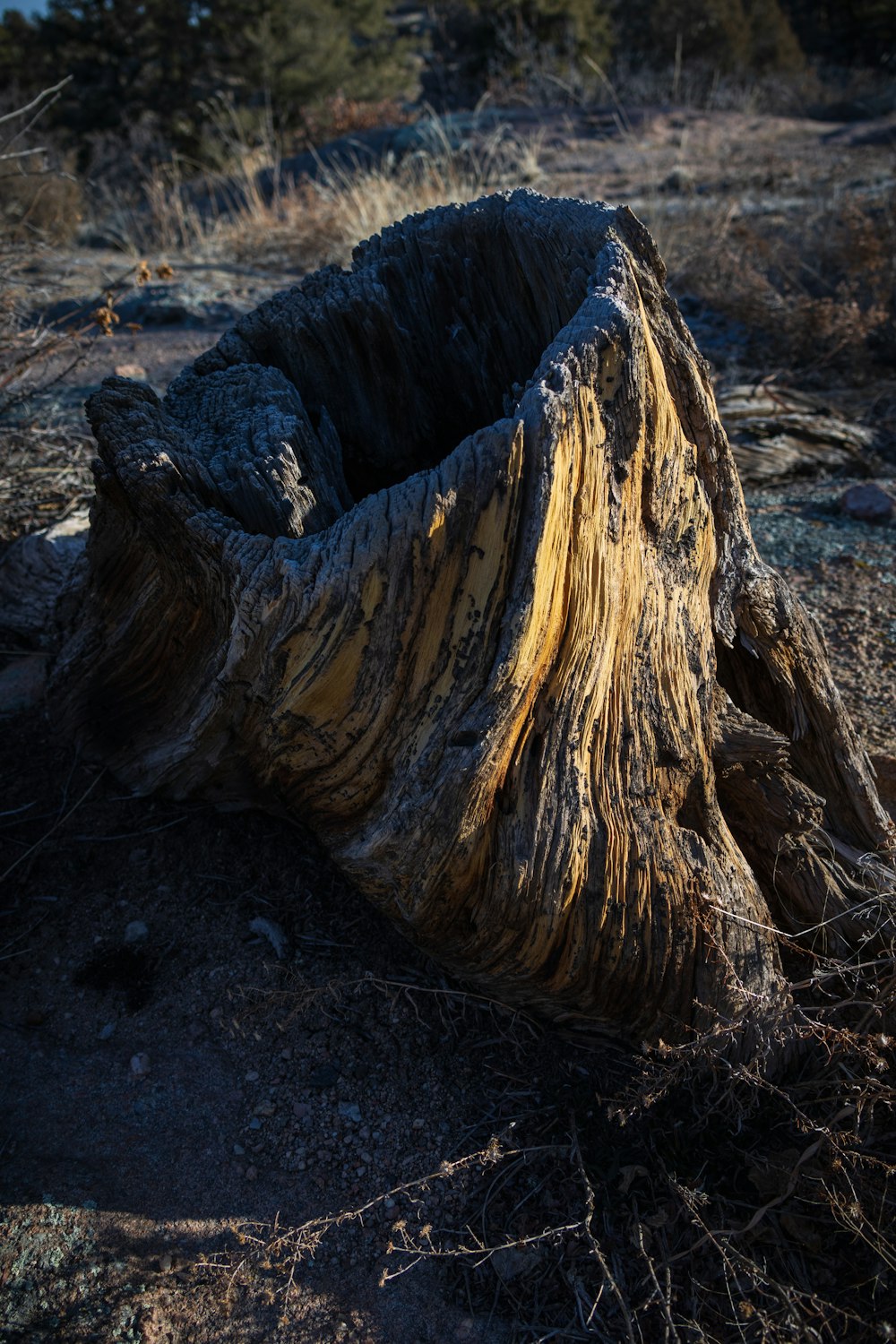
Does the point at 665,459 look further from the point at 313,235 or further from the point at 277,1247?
the point at 313,235

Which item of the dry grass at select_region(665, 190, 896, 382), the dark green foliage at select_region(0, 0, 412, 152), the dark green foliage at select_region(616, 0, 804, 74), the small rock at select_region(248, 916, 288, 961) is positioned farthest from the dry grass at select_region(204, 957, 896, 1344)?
the dark green foliage at select_region(0, 0, 412, 152)

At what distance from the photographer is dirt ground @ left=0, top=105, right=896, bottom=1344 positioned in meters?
2.04

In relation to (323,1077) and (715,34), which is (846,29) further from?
(323,1077)

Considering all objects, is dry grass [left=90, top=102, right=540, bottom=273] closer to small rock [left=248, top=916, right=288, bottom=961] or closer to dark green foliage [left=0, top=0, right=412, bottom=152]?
small rock [left=248, top=916, right=288, bottom=961]

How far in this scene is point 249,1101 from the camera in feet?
7.75

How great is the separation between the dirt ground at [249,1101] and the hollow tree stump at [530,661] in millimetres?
250

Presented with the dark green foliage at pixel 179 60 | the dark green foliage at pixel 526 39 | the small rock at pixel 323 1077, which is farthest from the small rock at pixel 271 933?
the dark green foliage at pixel 179 60

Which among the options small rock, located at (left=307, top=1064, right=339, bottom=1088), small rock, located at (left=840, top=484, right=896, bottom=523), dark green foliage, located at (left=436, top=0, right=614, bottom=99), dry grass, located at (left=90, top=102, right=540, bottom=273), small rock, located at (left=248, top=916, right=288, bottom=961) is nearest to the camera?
small rock, located at (left=307, top=1064, right=339, bottom=1088)

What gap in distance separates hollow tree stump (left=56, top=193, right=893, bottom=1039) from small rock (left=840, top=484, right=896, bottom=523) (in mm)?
2297

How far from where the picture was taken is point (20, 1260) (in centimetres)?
204

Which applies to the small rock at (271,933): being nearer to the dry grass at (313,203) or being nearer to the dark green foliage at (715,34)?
the dry grass at (313,203)

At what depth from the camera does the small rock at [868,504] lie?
14.9ft

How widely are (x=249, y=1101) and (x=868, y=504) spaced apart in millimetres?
3823

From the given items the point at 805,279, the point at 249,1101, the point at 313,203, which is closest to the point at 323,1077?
the point at 249,1101
